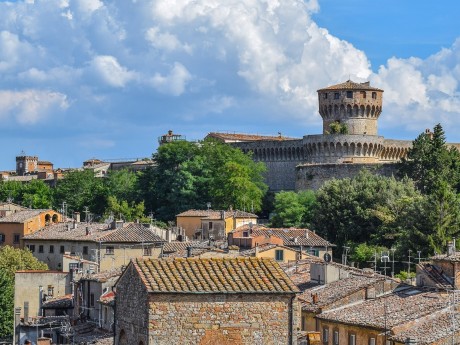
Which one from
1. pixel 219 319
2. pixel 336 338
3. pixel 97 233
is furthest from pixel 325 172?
pixel 219 319

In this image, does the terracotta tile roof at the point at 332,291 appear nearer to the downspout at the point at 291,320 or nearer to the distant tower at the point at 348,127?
the downspout at the point at 291,320

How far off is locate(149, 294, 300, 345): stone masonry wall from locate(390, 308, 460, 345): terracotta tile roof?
471 inches

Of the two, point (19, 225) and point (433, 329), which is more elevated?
point (19, 225)

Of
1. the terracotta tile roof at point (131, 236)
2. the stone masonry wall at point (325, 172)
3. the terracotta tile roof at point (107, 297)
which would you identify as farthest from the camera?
the stone masonry wall at point (325, 172)

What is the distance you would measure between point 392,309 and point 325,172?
215 feet

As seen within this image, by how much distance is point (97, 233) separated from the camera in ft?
242

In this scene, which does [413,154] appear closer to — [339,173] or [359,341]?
[339,173]

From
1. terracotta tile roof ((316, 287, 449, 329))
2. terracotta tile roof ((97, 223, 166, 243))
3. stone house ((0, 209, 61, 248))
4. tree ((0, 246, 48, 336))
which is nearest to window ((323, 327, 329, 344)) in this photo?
terracotta tile roof ((316, 287, 449, 329))

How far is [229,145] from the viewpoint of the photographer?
11600cm

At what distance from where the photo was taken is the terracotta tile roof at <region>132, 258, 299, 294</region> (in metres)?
21.6

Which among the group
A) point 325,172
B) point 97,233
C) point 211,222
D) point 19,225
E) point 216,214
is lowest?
point 97,233

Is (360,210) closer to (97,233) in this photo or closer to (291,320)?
(97,233)

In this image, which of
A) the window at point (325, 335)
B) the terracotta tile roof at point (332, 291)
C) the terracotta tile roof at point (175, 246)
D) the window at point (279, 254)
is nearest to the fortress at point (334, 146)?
the terracotta tile roof at point (175, 246)

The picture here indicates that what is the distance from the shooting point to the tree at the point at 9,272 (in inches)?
2297
